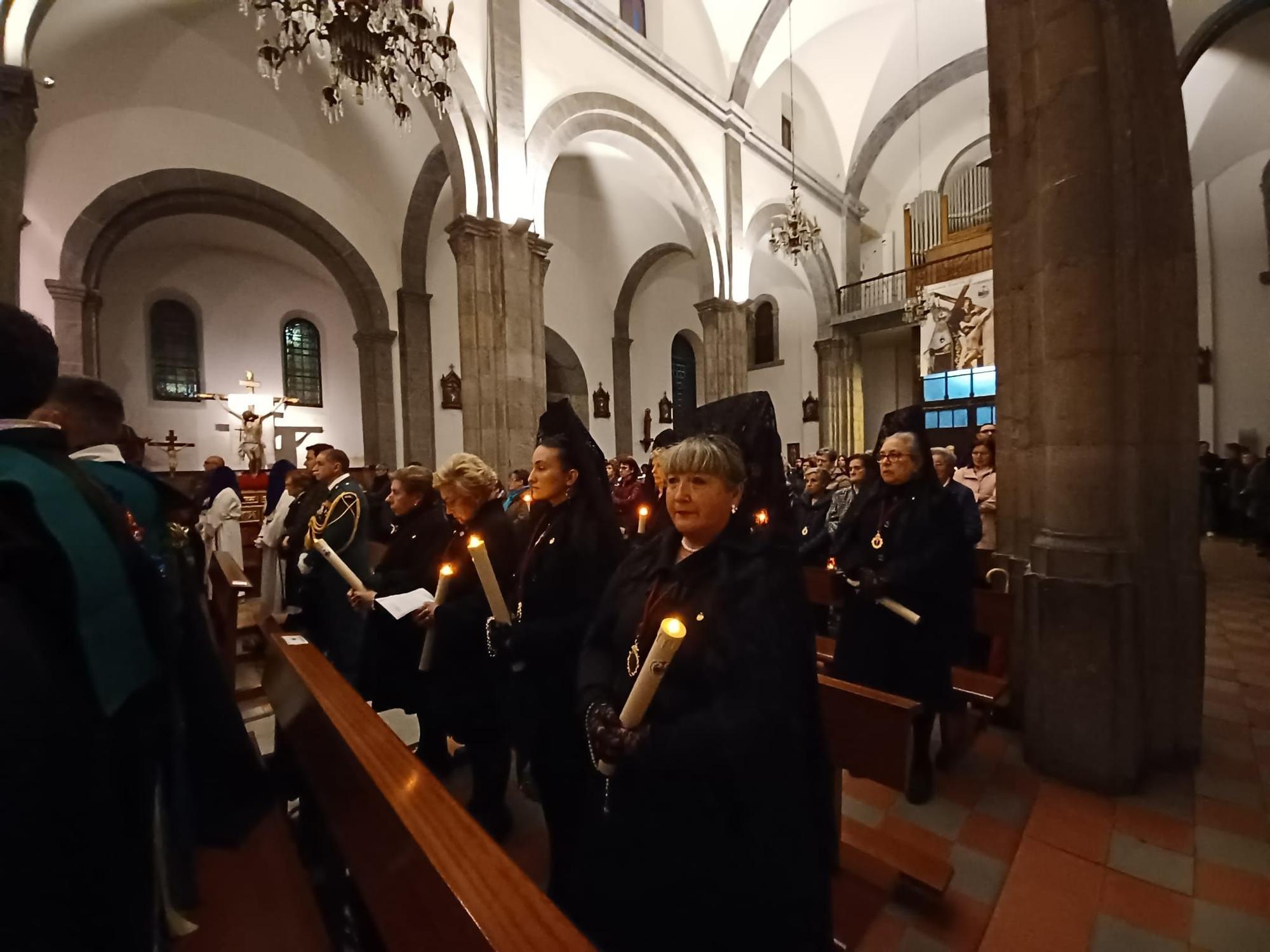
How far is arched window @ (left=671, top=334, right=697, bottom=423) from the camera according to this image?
62.0ft

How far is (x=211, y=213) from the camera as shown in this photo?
36.4 feet

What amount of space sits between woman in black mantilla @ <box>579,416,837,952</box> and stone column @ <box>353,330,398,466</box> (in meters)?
11.5

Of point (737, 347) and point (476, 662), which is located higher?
point (737, 347)

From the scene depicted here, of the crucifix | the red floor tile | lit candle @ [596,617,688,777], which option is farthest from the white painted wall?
the red floor tile

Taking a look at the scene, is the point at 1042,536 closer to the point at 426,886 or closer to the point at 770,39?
the point at 426,886

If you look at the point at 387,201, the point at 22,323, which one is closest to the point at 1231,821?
the point at 22,323

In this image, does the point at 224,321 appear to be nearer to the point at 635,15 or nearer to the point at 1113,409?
the point at 635,15

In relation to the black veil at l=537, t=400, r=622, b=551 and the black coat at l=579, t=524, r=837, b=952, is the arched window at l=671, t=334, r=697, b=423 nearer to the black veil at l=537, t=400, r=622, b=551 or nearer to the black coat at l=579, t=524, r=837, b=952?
the black veil at l=537, t=400, r=622, b=551

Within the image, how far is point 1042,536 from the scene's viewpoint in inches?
117

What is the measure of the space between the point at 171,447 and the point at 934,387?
17077 mm

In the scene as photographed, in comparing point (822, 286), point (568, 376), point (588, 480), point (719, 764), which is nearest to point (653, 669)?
point (719, 764)

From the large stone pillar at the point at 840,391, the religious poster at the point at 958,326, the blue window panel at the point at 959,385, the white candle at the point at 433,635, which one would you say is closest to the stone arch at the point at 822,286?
the large stone pillar at the point at 840,391

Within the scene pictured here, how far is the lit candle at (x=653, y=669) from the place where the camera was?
1124 mm

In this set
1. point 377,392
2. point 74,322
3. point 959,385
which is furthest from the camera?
point 959,385
